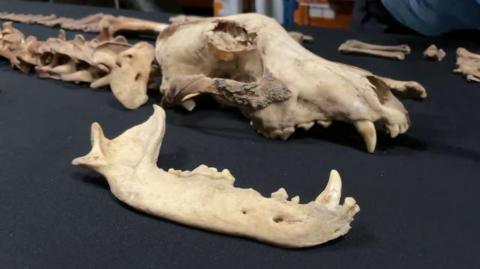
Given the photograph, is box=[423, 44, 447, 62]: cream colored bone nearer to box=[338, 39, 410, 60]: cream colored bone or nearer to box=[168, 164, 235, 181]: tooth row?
box=[338, 39, 410, 60]: cream colored bone

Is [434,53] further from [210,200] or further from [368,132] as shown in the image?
[210,200]

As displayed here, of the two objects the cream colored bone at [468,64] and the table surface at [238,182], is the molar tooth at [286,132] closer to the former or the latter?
the table surface at [238,182]

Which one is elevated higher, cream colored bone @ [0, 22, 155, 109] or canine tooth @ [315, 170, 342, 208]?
canine tooth @ [315, 170, 342, 208]

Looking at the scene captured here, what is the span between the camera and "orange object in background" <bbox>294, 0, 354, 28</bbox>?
113 inches

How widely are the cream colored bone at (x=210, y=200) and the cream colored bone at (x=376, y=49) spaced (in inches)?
37.9

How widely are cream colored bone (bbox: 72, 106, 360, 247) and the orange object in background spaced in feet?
6.21

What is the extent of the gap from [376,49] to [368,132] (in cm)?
82

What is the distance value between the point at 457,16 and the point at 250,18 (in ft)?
3.06

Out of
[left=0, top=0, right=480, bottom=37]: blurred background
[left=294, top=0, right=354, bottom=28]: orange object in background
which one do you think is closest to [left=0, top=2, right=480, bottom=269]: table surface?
[left=0, top=0, right=480, bottom=37]: blurred background

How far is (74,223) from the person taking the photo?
3.41 feet

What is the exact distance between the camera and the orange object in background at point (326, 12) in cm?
288

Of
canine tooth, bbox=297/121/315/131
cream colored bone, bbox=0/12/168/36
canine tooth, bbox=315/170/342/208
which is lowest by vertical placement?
cream colored bone, bbox=0/12/168/36

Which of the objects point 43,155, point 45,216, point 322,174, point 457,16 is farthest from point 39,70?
point 457,16

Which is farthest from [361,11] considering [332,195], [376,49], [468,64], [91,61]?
[332,195]
